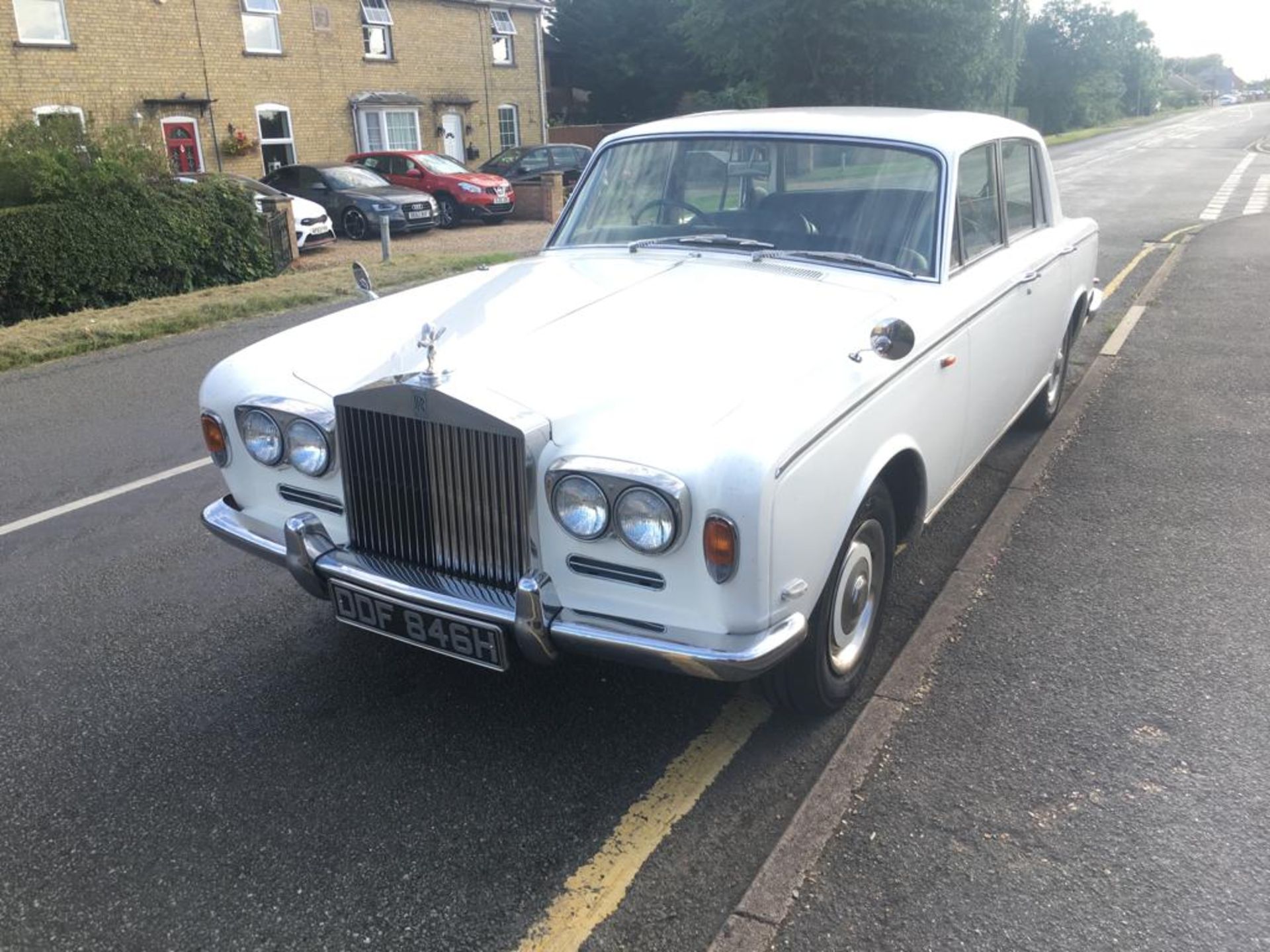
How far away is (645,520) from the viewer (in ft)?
9.11

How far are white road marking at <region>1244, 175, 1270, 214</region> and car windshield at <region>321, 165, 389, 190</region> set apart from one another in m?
16.0

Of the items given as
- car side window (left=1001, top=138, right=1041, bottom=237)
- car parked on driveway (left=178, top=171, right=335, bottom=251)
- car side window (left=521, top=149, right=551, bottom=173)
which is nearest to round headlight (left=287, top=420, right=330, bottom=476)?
car side window (left=1001, top=138, right=1041, bottom=237)

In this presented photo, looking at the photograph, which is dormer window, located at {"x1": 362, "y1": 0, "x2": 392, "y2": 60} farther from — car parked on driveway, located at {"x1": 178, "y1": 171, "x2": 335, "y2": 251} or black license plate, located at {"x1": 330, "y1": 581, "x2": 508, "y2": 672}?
black license plate, located at {"x1": 330, "y1": 581, "x2": 508, "y2": 672}

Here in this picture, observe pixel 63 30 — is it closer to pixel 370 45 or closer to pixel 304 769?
pixel 370 45

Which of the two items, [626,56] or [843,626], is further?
[626,56]

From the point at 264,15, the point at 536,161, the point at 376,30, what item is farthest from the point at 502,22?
the point at 536,161

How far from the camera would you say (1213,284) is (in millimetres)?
11289

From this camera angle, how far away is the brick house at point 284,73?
2180cm

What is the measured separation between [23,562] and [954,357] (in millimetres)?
4205

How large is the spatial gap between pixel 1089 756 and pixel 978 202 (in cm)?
250

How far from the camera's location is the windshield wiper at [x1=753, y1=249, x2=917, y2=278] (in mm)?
4086

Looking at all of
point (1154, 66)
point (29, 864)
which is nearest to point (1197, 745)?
point (29, 864)

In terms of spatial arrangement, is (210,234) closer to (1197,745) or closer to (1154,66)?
(1197,745)

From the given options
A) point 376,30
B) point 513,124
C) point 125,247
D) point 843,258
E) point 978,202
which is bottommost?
point 125,247
